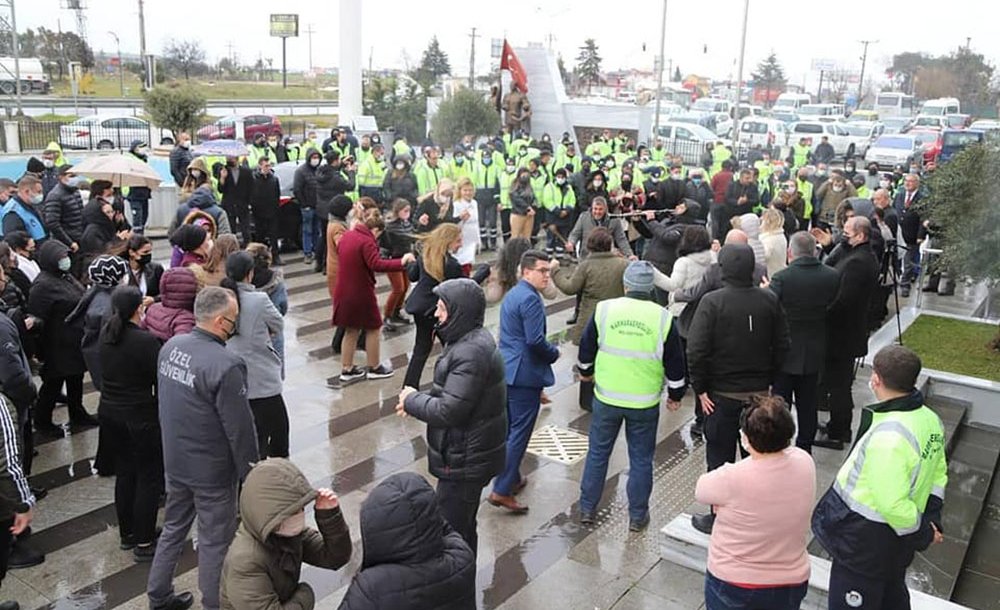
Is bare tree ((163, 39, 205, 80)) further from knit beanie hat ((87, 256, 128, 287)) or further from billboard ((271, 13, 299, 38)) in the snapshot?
knit beanie hat ((87, 256, 128, 287))

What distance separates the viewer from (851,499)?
368cm

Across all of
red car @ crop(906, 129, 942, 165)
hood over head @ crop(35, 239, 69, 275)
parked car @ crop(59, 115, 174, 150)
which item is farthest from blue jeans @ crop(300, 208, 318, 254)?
red car @ crop(906, 129, 942, 165)

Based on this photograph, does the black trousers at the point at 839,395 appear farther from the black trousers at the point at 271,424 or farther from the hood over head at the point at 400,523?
the hood over head at the point at 400,523

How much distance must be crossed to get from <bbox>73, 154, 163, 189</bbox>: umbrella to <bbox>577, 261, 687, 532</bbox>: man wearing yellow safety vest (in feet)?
23.0

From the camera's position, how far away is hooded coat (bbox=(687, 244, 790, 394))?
5.17m

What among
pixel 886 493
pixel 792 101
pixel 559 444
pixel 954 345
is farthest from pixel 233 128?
pixel 792 101

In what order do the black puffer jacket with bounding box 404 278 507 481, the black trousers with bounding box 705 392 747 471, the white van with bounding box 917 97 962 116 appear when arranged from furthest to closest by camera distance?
the white van with bounding box 917 97 962 116 → the black trousers with bounding box 705 392 747 471 → the black puffer jacket with bounding box 404 278 507 481

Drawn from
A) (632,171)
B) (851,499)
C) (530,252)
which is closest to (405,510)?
(851,499)

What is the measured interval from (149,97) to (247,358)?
2125cm

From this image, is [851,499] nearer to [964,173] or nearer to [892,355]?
[892,355]

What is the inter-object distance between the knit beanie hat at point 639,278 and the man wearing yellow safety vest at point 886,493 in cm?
171

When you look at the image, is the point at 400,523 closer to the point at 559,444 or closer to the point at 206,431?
the point at 206,431

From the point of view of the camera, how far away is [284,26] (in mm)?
71250

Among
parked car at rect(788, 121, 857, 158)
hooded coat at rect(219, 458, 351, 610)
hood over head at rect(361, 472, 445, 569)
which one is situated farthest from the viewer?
parked car at rect(788, 121, 857, 158)
